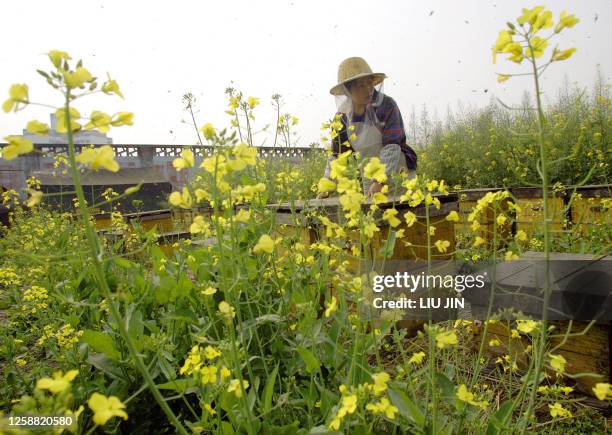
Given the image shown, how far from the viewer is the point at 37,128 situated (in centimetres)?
71

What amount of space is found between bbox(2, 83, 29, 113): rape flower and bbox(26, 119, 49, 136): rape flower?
0.04m

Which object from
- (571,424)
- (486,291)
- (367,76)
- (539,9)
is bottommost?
(571,424)

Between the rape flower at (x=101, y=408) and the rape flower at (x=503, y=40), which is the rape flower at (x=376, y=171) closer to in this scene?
the rape flower at (x=503, y=40)

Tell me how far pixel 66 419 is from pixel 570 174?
4.85 metres

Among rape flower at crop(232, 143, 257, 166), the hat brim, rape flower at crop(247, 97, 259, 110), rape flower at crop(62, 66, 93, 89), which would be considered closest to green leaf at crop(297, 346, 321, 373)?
rape flower at crop(232, 143, 257, 166)

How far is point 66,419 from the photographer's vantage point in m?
0.70

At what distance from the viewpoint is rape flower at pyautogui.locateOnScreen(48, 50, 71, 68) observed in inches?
26.6

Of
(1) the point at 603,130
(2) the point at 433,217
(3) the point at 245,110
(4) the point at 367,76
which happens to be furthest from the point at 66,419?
(1) the point at 603,130

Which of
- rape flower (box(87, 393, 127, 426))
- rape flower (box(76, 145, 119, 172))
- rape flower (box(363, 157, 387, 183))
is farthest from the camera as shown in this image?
rape flower (box(363, 157, 387, 183))

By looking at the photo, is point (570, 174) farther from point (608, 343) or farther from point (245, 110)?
point (245, 110)

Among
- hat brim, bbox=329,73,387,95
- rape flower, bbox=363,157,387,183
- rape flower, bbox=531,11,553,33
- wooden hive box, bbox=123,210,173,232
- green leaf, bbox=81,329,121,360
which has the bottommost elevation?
green leaf, bbox=81,329,121,360

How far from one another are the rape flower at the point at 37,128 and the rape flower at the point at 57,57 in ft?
0.34

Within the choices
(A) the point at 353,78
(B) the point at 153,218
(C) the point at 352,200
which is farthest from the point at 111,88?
(B) the point at 153,218

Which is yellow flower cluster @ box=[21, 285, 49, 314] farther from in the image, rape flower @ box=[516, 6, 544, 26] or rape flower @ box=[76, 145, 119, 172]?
rape flower @ box=[516, 6, 544, 26]
